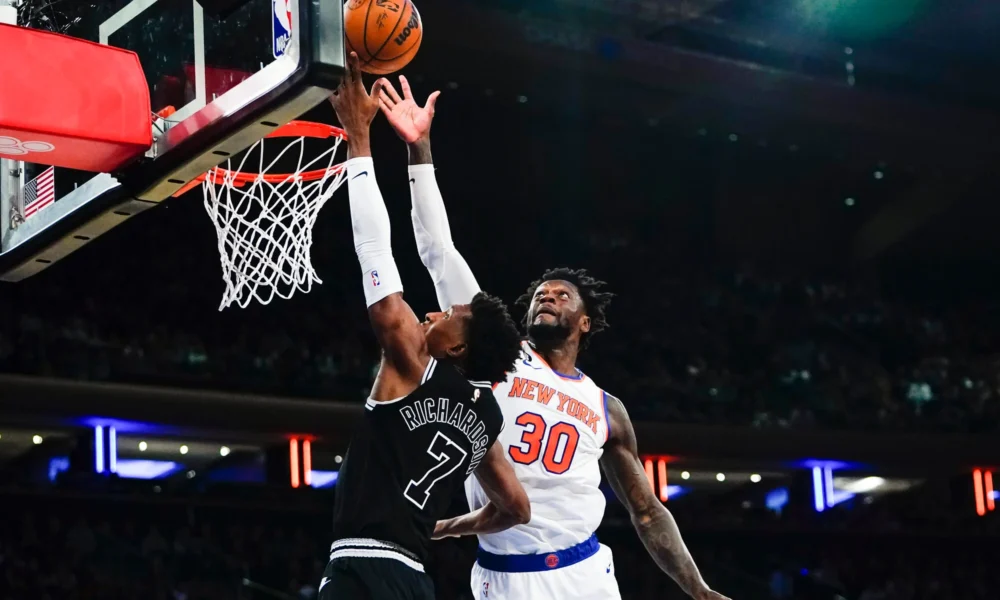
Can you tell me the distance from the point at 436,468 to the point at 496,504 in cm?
71

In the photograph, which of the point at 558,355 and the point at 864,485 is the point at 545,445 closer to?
the point at 558,355

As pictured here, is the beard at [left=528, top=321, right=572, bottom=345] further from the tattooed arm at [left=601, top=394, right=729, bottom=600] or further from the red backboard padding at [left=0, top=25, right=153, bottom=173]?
the red backboard padding at [left=0, top=25, right=153, bottom=173]

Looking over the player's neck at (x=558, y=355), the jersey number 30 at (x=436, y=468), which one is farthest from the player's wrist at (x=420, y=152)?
the jersey number 30 at (x=436, y=468)

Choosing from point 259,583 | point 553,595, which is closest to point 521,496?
point 553,595

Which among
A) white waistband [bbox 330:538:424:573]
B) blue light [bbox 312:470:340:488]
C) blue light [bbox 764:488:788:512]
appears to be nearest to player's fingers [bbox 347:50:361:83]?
white waistband [bbox 330:538:424:573]

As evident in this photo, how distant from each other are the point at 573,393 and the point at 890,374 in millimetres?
13535

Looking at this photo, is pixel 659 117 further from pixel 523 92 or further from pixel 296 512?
pixel 296 512

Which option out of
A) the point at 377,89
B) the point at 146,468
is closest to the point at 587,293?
the point at 377,89

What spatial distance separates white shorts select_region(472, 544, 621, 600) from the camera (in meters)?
5.32

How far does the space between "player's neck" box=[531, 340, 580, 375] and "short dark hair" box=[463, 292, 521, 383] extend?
1400 mm

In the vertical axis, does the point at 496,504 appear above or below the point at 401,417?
below

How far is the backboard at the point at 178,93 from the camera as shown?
407 cm

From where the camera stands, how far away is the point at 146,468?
15383mm

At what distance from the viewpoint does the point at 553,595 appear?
209 inches
